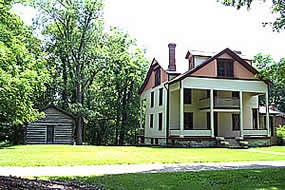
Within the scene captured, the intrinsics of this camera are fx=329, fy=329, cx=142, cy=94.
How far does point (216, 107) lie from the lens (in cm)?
2797

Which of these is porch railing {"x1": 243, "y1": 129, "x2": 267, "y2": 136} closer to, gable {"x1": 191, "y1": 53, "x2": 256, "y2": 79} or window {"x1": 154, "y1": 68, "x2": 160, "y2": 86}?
gable {"x1": 191, "y1": 53, "x2": 256, "y2": 79}

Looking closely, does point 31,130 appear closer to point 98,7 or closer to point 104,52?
point 104,52

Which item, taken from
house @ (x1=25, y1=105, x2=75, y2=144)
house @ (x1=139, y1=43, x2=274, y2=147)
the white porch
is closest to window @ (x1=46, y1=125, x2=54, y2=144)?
house @ (x1=25, y1=105, x2=75, y2=144)

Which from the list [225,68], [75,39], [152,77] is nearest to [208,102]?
[225,68]

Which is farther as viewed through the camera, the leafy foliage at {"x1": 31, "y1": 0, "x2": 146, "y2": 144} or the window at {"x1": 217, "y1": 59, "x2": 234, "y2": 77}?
the leafy foliage at {"x1": 31, "y1": 0, "x2": 146, "y2": 144}

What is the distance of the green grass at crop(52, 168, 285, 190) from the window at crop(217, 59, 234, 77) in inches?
712

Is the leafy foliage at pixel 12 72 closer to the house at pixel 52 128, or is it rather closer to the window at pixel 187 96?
the house at pixel 52 128

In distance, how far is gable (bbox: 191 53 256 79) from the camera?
1081 inches

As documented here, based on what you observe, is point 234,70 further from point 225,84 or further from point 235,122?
point 235,122

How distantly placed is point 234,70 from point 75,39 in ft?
55.9

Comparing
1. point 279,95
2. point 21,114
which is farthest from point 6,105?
point 279,95

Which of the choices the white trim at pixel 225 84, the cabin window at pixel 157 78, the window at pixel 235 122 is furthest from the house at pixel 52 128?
the window at pixel 235 122

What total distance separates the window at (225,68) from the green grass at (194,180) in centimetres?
1807

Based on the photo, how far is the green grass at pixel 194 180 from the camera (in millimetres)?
8539
